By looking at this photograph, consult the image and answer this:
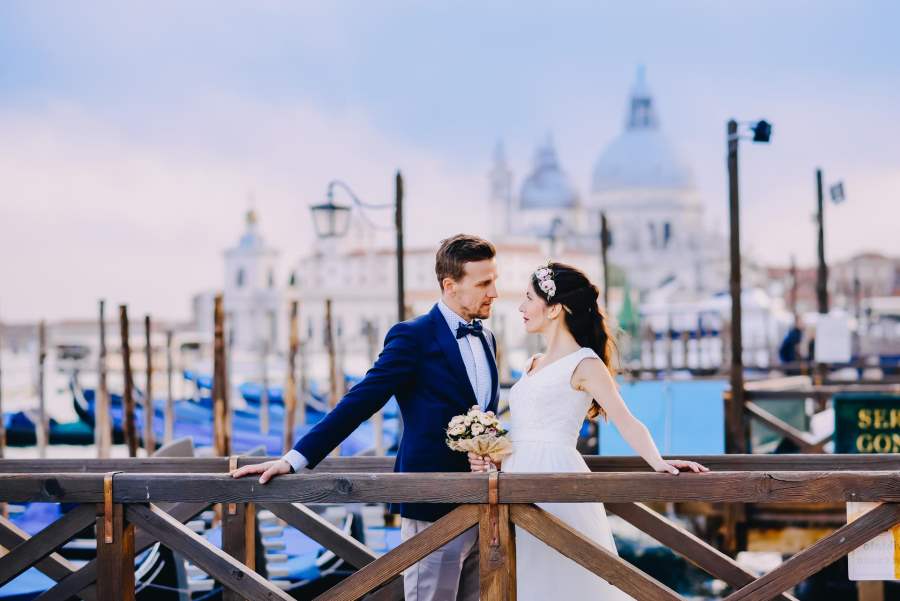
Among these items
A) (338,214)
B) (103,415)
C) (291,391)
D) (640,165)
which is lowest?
(103,415)

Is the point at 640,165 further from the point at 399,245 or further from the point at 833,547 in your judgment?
the point at 833,547

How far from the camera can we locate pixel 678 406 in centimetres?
897

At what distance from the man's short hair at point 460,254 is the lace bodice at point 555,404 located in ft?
1.11

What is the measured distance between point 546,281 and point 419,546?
72 centimetres

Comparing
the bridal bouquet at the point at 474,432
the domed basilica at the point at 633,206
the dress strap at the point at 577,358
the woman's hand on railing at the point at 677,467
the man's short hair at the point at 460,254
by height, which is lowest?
the woman's hand on railing at the point at 677,467

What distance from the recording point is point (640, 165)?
79.6 metres

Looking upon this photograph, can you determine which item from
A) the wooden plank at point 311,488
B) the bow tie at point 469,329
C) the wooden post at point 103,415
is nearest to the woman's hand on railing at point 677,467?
the wooden plank at point 311,488

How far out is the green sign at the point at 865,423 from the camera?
6.49 m

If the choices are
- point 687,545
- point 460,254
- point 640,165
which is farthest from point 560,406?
point 640,165

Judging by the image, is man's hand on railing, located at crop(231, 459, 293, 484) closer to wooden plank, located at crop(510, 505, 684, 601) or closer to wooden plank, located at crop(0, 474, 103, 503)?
wooden plank, located at crop(0, 474, 103, 503)

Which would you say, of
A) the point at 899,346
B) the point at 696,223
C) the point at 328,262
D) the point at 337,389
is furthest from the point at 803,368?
the point at 696,223

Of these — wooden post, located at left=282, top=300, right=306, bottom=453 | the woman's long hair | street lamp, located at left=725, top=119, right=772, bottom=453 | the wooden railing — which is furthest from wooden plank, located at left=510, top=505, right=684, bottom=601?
wooden post, located at left=282, top=300, right=306, bottom=453

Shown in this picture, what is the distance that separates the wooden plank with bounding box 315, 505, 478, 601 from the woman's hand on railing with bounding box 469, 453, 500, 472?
139mm

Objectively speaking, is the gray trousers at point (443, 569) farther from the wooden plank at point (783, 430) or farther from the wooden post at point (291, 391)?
the wooden post at point (291, 391)
